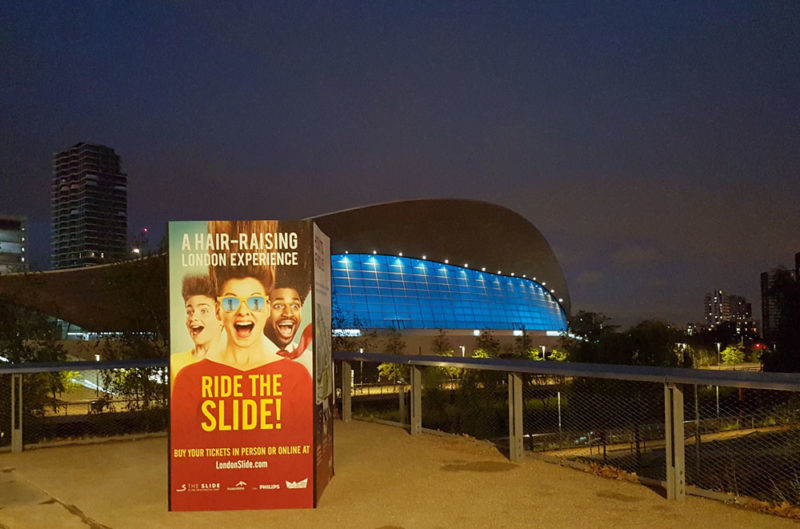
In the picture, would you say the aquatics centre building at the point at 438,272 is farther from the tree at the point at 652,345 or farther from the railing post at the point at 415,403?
the railing post at the point at 415,403

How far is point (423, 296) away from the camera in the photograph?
67.2m

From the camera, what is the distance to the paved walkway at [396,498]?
7.14 m

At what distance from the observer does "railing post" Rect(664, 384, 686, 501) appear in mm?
7699

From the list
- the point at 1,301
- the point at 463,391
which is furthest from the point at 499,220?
the point at 1,301

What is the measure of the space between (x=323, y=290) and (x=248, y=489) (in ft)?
7.93

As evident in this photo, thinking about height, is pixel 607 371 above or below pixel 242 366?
below

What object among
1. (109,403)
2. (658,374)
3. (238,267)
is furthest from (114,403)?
(658,374)

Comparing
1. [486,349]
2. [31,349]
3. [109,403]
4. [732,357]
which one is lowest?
[732,357]

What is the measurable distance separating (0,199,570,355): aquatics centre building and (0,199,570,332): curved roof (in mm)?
120

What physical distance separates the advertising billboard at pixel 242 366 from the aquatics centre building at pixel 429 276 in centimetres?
2993

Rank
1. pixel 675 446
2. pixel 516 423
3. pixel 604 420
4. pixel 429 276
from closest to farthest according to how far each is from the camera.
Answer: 1. pixel 675 446
2. pixel 516 423
3. pixel 604 420
4. pixel 429 276

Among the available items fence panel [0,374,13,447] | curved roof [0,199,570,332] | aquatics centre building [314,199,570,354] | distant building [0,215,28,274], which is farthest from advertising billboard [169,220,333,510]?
distant building [0,215,28,274]

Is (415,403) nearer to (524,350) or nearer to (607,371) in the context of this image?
(607,371)

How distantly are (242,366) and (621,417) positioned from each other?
77.5 feet
